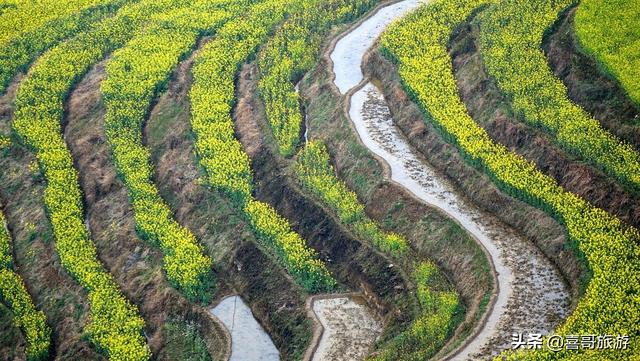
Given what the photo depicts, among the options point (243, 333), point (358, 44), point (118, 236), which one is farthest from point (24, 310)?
point (358, 44)

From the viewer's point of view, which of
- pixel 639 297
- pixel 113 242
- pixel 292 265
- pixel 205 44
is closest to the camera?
pixel 639 297

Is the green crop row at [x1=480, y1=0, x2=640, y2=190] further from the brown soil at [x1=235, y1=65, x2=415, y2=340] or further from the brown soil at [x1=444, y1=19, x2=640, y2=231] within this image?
the brown soil at [x1=235, y1=65, x2=415, y2=340]

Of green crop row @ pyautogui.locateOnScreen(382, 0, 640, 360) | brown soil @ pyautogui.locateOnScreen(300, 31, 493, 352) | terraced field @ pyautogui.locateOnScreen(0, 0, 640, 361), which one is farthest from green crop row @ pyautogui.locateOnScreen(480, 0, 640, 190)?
brown soil @ pyautogui.locateOnScreen(300, 31, 493, 352)

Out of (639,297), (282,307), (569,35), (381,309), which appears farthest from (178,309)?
(569,35)

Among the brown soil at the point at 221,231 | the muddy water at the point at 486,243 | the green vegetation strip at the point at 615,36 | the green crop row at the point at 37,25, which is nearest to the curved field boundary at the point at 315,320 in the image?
the brown soil at the point at 221,231

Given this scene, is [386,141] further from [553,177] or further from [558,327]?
[558,327]

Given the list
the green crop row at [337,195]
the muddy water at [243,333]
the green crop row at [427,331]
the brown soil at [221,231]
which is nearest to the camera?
the green crop row at [427,331]

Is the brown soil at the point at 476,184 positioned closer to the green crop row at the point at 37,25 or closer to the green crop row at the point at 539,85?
the green crop row at the point at 539,85
